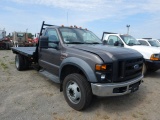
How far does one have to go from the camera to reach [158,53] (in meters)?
7.61

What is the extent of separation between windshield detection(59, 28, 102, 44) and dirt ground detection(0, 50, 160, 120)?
1.56m

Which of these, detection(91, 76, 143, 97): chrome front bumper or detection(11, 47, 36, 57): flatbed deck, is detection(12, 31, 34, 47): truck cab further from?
detection(91, 76, 143, 97): chrome front bumper

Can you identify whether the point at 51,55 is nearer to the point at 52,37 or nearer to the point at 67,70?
the point at 52,37

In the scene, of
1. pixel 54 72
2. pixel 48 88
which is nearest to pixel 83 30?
pixel 54 72

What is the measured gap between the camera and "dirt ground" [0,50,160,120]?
13.1 feet

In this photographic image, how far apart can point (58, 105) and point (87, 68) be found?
1291 millimetres

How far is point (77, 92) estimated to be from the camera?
422 cm

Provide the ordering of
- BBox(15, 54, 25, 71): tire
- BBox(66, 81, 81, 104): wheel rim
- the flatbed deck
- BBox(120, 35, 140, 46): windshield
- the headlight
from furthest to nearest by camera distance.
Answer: BBox(120, 35, 140, 46): windshield < BBox(15, 54, 25, 71): tire < the headlight < the flatbed deck < BBox(66, 81, 81, 104): wheel rim

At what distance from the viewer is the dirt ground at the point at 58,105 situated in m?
4.00

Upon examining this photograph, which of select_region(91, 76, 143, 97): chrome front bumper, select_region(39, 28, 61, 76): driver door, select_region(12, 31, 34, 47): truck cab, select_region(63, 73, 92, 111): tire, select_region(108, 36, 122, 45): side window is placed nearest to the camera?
select_region(91, 76, 143, 97): chrome front bumper

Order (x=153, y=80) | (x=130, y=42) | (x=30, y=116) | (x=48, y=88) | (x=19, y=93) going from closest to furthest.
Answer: (x=30, y=116)
(x=19, y=93)
(x=48, y=88)
(x=153, y=80)
(x=130, y=42)

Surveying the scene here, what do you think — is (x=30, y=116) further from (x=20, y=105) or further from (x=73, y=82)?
(x=73, y=82)

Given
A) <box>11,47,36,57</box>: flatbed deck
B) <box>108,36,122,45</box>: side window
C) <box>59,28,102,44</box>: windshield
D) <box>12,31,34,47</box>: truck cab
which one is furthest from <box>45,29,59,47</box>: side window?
<box>12,31,34,47</box>: truck cab

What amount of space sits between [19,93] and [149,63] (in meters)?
5.19
